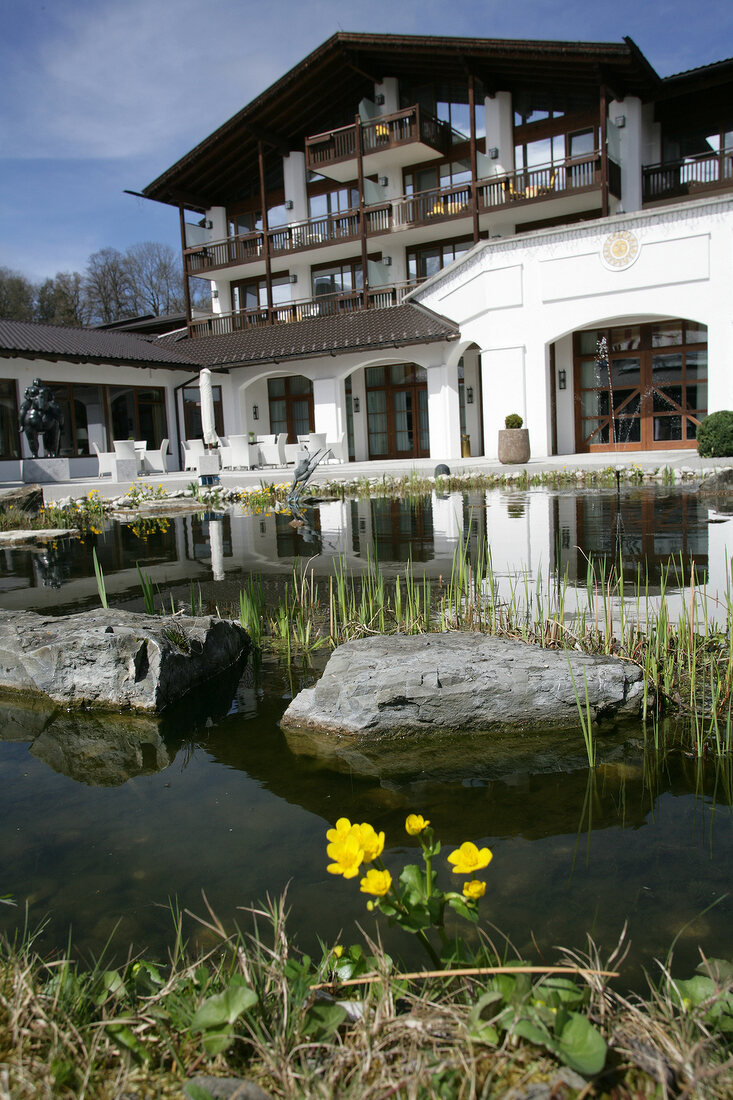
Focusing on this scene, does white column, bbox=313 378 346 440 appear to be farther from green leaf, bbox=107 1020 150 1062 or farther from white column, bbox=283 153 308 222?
green leaf, bbox=107 1020 150 1062

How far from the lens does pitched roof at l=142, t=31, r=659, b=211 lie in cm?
2066

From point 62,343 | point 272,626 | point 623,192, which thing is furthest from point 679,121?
point 272,626

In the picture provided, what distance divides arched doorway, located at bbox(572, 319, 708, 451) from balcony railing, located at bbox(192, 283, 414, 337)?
21.8 ft

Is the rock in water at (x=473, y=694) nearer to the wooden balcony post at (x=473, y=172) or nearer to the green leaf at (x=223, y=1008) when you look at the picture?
the green leaf at (x=223, y=1008)

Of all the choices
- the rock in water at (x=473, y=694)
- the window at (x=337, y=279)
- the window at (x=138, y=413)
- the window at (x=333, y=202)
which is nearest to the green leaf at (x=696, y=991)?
the rock in water at (x=473, y=694)

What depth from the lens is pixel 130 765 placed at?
130 inches

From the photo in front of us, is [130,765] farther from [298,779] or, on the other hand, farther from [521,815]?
[521,815]

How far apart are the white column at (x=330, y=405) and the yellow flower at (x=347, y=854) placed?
23547 millimetres

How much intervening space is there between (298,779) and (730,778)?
155 cm

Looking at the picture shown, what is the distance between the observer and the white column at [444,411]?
73.9ft

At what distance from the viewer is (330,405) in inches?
988

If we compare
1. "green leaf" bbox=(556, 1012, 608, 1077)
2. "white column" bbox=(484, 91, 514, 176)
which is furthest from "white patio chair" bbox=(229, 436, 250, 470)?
"green leaf" bbox=(556, 1012, 608, 1077)

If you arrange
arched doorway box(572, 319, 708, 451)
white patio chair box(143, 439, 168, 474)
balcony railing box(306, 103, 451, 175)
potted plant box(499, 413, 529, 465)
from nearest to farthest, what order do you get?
potted plant box(499, 413, 529, 465) < arched doorway box(572, 319, 708, 451) < white patio chair box(143, 439, 168, 474) < balcony railing box(306, 103, 451, 175)

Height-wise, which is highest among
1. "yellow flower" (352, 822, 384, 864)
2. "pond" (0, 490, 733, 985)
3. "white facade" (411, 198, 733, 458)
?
"white facade" (411, 198, 733, 458)
